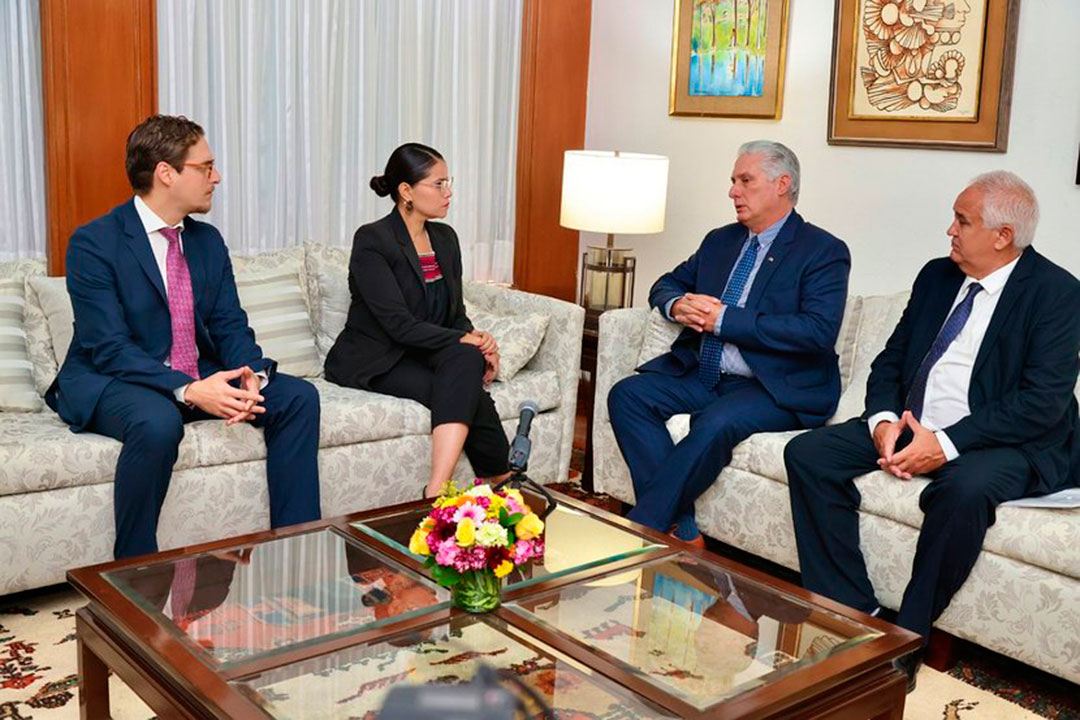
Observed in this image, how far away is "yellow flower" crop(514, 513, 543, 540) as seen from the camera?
2.18 metres

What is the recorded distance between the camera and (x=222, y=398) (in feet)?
10.6

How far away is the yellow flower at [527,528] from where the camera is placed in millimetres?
2178

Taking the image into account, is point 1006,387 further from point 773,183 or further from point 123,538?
point 123,538

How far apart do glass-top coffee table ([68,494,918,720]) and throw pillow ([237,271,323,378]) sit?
4.80ft

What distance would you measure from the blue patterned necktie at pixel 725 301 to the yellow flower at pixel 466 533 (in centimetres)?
183

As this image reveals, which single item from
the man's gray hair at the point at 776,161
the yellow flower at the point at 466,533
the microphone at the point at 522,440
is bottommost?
the yellow flower at the point at 466,533

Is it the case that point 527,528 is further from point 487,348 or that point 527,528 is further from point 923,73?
point 923,73

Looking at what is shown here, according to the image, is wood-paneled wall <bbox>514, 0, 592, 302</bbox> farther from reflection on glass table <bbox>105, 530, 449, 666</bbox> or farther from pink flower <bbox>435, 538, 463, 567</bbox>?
pink flower <bbox>435, 538, 463, 567</bbox>

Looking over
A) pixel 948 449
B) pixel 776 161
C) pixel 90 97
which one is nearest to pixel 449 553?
pixel 948 449

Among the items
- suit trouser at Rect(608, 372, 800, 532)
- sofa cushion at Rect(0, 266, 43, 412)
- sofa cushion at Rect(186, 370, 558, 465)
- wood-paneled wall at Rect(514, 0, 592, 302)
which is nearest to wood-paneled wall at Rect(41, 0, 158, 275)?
sofa cushion at Rect(0, 266, 43, 412)

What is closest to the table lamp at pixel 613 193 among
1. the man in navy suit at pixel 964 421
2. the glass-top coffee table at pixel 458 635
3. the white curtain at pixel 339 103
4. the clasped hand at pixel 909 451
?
the white curtain at pixel 339 103

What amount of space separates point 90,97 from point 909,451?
2935 millimetres

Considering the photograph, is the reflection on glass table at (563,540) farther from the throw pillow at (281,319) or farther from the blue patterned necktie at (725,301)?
the throw pillow at (281,319)

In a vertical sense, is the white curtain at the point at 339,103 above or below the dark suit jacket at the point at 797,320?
above
